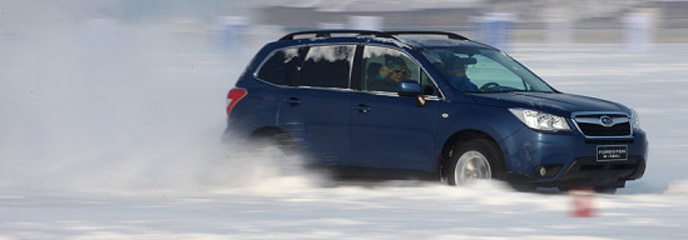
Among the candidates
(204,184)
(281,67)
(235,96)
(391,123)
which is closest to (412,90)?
(391,123)

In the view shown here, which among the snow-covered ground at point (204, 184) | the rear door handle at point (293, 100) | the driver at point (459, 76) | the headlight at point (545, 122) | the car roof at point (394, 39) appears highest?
the car roof at point (394, 39)

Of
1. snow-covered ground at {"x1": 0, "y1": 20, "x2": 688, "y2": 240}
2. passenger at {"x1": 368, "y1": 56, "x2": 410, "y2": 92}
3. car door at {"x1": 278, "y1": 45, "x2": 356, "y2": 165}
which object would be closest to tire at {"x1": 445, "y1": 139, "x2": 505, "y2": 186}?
snow-covered ground at {"x1": 0, "y1": 20, "x2": 688, "y2": 240}

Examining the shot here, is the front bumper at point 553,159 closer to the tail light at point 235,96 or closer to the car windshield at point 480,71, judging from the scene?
the car windshield at point 480,71

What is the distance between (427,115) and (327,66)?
1.15 metres

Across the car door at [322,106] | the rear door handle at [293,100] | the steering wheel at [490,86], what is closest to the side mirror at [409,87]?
the steering wheel at [490,86]

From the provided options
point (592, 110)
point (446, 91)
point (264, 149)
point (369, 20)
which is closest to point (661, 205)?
point (592, 110)

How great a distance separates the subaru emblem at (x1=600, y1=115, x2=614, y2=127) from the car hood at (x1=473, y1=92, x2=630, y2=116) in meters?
0.06

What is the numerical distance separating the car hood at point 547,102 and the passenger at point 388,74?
0.76 m

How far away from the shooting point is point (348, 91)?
10.7 meters

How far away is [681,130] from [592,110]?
5.93 meters

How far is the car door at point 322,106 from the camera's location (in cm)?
1075

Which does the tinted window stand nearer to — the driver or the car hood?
the driver

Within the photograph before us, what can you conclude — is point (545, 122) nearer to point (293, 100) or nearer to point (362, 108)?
point (362, 108)

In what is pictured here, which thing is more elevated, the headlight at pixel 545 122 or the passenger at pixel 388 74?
the passenger at pixel 388 74
